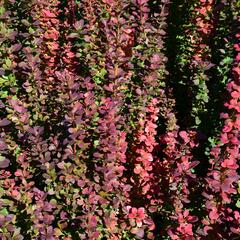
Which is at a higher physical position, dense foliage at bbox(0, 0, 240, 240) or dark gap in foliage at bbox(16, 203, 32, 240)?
dense foliage at bbox(0, 0, 240, 240)

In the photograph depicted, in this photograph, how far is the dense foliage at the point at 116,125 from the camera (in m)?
2.22

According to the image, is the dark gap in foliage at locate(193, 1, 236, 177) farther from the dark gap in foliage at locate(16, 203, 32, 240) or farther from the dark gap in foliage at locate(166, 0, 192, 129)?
the dark gap in foliage at locate(16, 203, 32, 240)

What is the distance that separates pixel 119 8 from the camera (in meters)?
2.91

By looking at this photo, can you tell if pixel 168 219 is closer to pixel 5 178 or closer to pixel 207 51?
pixel 5 178

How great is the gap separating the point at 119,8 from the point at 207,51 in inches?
30.6

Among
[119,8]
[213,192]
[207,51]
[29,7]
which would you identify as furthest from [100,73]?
[213,192]

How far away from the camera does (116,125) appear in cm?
244

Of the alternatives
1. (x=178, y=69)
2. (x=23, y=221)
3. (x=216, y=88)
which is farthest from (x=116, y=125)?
(x=178, y=69)

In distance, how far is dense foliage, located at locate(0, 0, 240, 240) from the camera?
87.4 inches

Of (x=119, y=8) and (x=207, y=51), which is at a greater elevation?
(x=119, y=8)

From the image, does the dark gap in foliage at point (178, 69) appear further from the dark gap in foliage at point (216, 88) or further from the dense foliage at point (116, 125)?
the dark gap in foliage at point (216, 88)

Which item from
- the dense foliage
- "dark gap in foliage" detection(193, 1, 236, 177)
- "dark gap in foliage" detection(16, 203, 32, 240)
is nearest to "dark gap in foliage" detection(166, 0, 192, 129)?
the dense foliage

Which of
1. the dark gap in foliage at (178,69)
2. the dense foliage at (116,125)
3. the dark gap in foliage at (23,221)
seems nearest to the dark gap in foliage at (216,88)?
the dense foliage at (116,125)

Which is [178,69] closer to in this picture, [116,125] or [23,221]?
[116,125]
